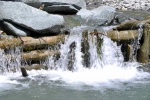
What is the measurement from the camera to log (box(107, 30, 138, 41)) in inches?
494

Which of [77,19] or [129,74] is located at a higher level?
[77,19]

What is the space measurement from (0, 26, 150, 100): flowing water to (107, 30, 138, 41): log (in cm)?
19

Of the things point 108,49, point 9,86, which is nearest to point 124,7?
point 108,49

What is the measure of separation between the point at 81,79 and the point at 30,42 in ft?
6.90

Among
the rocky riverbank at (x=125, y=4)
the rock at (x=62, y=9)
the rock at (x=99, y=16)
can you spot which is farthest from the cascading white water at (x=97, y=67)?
the rocky riverbank at (x=125, y=4)

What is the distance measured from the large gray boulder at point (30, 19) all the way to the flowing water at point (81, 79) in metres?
0.70

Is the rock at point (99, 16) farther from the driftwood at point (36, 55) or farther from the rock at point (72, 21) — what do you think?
the driftwood at point (36, 55)

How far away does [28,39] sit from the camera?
460 inches

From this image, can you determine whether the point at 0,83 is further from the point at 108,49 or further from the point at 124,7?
the point at 124,7

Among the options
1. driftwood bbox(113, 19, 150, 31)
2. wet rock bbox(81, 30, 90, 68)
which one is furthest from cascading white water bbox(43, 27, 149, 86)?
driftwood bbox(113, 19, 150, 31)

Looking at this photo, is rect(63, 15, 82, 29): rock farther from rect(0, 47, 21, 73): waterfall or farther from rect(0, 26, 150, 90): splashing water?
rect(0, 47, 21, 73): waterfall

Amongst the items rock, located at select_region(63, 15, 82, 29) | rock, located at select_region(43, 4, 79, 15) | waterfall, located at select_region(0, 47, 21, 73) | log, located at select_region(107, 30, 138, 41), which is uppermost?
rock, located at select_region(43, 4, 79, 15)

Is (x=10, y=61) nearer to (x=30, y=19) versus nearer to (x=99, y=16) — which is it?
(x=30, y=19)

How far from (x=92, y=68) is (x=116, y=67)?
887mm
